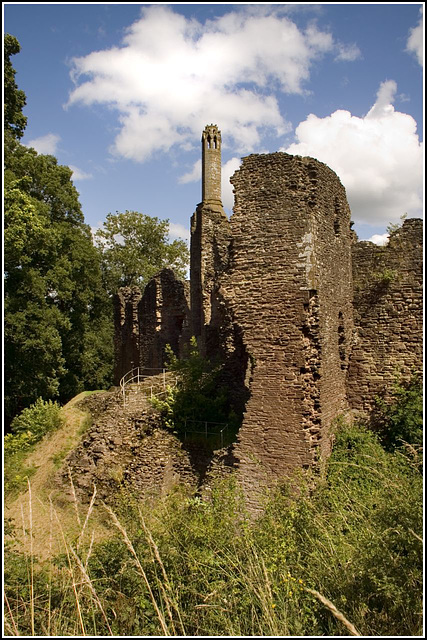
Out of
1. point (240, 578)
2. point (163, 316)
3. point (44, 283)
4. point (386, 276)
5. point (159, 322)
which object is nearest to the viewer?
point (240, 578)

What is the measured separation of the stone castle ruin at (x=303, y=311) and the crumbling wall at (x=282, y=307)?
0.02 m

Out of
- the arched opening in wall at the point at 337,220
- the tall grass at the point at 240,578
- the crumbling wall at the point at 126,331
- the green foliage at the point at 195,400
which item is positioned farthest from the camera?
the crumbling wall at the point at 126,331

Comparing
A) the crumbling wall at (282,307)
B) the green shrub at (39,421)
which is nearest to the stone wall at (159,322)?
the green shrub at (39,421)

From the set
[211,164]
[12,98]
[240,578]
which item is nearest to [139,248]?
[211,164]

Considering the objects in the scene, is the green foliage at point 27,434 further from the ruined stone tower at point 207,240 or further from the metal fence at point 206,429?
the ruined stone tower at point 207,240

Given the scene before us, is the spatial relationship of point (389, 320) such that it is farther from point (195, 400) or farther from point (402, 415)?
A: point (195, 400)

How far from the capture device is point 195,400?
11.8 metres

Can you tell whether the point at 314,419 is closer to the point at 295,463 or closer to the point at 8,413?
the point at 295,463

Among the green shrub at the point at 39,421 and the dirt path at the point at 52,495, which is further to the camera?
the green shrub at the point at 39,421

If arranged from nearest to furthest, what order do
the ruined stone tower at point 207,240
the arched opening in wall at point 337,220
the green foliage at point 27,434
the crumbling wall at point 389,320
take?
1. the arched opening in wall at point 337,220
2. the crumbling wall at point 389,320
3. the green foliage at point 27,434
4. the ruined stone tower at point 207,240

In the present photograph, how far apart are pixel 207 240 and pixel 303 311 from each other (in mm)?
15713

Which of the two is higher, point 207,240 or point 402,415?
point 207,240

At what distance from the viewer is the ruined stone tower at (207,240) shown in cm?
1900

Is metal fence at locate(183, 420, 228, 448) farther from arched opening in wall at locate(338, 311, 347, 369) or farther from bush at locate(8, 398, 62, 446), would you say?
bush at locate(8, 398, 62, 446)
